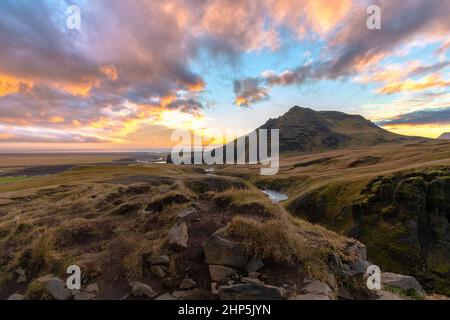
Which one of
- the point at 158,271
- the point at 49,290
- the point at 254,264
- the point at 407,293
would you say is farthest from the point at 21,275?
the point at 407,293

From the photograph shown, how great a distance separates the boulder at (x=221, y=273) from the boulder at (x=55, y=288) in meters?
5.08

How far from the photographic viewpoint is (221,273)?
8.76 meters

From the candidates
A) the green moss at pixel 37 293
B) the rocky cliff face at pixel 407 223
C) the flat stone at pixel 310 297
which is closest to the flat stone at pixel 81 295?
the green moss at pixel 37 293

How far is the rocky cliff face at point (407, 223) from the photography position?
3934 cm

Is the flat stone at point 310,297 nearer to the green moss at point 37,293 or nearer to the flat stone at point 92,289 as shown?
the flat stone at point 92,289

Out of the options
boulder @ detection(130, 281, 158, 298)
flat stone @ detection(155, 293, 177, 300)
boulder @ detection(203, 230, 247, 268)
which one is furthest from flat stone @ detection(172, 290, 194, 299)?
boulder @ detection(203, 230, 247, 268)

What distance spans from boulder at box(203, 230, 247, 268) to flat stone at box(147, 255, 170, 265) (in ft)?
5.14

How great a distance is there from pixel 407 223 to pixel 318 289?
48750 mm

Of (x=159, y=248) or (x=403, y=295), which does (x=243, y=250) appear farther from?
(x=403, y=295)

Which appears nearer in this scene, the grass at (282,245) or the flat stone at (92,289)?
the flat stone at (92,289)

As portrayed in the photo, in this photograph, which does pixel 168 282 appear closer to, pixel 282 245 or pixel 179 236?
pixel 179 236

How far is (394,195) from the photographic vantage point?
49938 mm

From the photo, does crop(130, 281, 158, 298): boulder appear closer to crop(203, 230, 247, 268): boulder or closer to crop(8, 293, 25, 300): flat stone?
crop(203, 230, 247, 268): boulder
